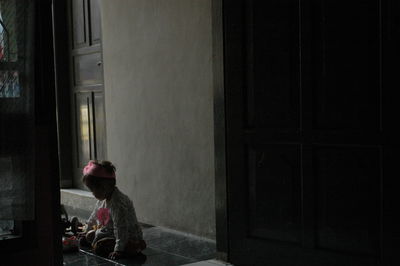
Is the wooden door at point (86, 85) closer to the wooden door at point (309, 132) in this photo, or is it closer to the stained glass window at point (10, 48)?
the wooden door at point (309, 132)

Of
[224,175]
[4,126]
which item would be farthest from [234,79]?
[4,126]

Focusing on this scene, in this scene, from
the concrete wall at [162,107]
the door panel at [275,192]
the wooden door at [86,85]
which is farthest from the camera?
the wooden door at [86,85]

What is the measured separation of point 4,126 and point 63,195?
4578 millimetres

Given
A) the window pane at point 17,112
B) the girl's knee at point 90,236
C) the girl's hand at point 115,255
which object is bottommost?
the girl's hand at point 115,255

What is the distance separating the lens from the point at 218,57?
14.0 feet

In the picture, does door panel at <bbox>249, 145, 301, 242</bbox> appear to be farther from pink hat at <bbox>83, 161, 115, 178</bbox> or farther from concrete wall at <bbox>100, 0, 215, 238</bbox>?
pink hat at <bbox>83, 161, 115, 178</bbox>

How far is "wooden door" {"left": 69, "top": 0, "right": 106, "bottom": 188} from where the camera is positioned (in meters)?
6.74

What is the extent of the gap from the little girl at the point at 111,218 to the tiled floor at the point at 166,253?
88 mm

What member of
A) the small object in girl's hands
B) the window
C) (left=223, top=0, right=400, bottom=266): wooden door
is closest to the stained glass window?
the window

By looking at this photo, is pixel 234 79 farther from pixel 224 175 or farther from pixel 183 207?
pixel 183 207

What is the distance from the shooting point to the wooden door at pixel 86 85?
674cm

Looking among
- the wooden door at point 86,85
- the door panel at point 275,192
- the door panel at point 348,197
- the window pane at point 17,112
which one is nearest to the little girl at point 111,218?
the door panel at point 275,192

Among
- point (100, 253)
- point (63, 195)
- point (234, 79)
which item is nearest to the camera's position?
point (234, 79)

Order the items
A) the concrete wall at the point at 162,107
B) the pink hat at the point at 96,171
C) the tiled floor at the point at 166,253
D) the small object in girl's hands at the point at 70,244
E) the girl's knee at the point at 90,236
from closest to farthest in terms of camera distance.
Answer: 1. the tiled floor at the point at 166,253
2. the pink hat at the point at 96,171
3. the small object in girl's hands at the point at 70,244
4. the girl's knee at the point at 90,236
5. the concrete wall at the point at 162,107
